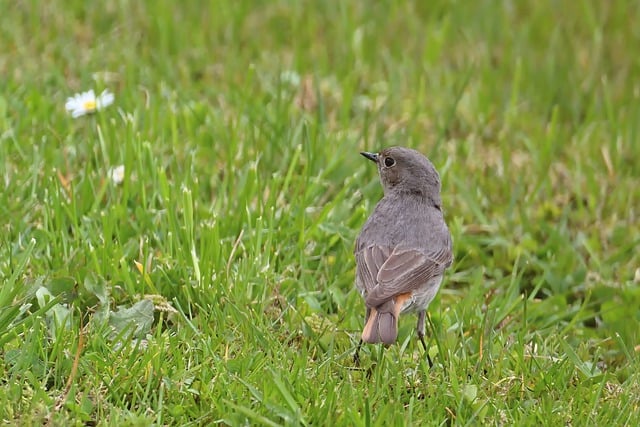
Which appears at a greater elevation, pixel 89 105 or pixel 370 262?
pixel 89 105

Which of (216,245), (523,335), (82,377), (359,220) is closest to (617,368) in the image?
(523,335)

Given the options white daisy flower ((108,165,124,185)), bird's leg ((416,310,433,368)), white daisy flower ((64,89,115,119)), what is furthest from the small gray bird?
white daisy flower ((64,89,115,119))

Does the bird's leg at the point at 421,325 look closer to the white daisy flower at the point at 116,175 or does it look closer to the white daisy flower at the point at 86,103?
the white daisy flower at the point at 116,175

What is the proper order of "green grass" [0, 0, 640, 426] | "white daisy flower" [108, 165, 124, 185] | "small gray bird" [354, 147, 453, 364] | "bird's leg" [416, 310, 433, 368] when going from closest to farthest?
"green grass" [0, 0, 640, 426]
"small gray bird" [354, 147, 453, 364]
"bird's leg" [416, 310, 433, 368]
"white daisy flower" [108, 165, 124, 185]

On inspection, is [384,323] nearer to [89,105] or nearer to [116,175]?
[116,175]

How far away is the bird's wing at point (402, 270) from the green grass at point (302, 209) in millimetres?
284

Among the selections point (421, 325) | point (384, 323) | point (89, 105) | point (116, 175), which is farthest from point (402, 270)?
point (89, 105)

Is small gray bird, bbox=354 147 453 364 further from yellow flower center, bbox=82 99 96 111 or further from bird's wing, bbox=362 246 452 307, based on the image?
yellow flower center, bbox=82 99 96 111

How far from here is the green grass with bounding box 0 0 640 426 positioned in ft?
15.6

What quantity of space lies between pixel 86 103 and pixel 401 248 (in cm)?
261

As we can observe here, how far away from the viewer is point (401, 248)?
5.61m

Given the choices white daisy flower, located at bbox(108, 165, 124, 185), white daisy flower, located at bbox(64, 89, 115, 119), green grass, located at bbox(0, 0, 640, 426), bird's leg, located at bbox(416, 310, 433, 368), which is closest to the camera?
green grass, located at bbox(0, 0, 640, 426)

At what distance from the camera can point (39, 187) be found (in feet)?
20.3

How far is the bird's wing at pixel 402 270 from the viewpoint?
A: 517 cm
